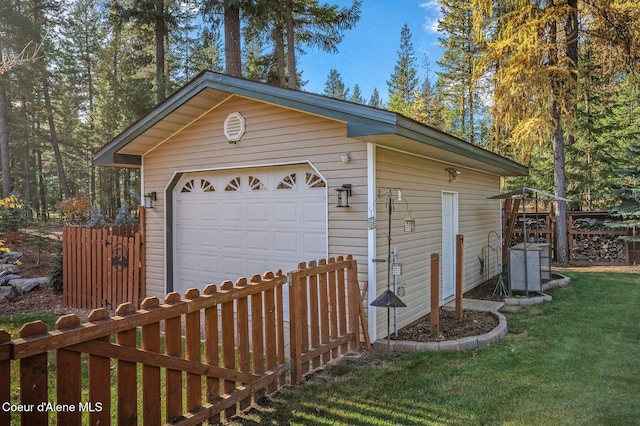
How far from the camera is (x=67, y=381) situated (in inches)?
76.5

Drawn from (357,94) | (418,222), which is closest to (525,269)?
(418,222)

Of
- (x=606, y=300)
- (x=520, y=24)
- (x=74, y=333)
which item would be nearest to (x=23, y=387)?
(x=74, y=333)

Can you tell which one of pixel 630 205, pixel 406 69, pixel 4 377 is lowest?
pixel 4 377

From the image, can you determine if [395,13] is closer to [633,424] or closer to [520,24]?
[520,24]

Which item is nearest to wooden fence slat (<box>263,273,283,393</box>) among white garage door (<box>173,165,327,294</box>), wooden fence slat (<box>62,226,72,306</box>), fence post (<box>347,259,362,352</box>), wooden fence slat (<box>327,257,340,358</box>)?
wooden fence slat (<box>327,257,340,358</box>)

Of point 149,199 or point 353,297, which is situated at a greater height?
point 149,199

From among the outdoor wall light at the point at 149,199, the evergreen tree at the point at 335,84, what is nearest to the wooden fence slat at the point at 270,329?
the outdoor wall light at the point at 149,199

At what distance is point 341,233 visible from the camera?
490 centimetres

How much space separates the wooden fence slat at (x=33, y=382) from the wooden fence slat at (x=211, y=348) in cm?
106

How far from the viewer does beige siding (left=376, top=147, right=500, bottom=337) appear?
4.87 meters

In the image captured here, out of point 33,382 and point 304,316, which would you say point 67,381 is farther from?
point 304,316

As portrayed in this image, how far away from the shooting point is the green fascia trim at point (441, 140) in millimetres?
4230

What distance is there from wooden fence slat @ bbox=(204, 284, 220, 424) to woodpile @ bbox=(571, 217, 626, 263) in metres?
11.6

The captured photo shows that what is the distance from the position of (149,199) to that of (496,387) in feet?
19.7
